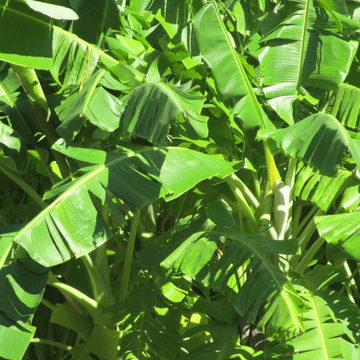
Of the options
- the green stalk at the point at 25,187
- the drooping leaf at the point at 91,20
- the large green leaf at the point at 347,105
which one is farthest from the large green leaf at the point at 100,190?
the drooping leaf at the point at 91,20

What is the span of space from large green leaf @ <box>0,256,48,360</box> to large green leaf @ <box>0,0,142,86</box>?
1175 mm

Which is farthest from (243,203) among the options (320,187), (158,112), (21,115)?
(21,115)

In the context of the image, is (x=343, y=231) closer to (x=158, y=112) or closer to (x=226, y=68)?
(x=158, y=112)

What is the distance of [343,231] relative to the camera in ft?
7.42

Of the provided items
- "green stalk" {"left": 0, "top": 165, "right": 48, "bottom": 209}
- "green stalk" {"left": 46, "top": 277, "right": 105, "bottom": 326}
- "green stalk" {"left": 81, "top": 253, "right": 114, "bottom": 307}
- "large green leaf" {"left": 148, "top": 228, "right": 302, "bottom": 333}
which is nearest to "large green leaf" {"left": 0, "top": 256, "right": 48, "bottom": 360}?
"green stalk" {"left": 46, "top": 277, "right": 105, "bottom": 326}

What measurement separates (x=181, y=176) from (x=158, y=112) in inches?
15.7

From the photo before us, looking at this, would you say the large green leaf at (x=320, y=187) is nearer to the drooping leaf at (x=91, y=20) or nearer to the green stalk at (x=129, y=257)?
the green stalk at (x=129, y=257)

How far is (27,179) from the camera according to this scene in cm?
393

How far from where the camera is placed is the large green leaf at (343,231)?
7.07 feet

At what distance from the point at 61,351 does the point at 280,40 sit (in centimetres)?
313

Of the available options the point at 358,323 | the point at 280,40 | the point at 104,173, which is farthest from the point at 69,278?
the point at 280,40

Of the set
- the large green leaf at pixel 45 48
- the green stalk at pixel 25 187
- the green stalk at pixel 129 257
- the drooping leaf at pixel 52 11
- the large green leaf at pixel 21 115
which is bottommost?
the green stalk at pixel 129 257

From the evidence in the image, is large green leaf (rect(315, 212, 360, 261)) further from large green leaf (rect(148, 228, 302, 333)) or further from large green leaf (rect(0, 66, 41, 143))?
large green leaf (rect(0, 66, 41, 143))

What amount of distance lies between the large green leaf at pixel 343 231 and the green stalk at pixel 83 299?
1.47 metres
